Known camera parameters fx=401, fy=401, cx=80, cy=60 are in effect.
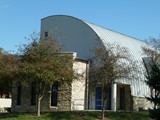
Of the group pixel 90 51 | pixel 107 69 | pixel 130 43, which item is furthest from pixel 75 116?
pixel 130 43

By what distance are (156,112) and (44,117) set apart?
32.9 ft

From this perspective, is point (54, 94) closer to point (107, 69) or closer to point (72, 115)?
point (72, 115)

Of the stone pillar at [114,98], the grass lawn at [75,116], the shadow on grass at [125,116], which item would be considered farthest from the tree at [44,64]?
the stone pillar at [114,98]

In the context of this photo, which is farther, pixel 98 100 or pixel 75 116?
pixel 98 100

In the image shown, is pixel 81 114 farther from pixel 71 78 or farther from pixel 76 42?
pixel 76 42

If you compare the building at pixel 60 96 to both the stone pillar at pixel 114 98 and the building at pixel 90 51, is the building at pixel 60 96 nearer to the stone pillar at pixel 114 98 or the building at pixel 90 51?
the building at pixel 90 51

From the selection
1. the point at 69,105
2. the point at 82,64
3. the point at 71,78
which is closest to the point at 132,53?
the point at 82,64

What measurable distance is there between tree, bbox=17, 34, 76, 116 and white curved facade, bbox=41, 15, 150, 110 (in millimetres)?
9914

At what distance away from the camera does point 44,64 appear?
3002 centimetres

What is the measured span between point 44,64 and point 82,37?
13.7 m

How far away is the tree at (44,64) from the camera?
→ 98.2 feet

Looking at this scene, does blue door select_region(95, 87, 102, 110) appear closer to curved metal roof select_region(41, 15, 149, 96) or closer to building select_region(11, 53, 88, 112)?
building select_region(11, 53, 88, 112)

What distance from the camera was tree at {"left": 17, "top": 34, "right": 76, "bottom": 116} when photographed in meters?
29.9

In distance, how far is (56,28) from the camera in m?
45.2
